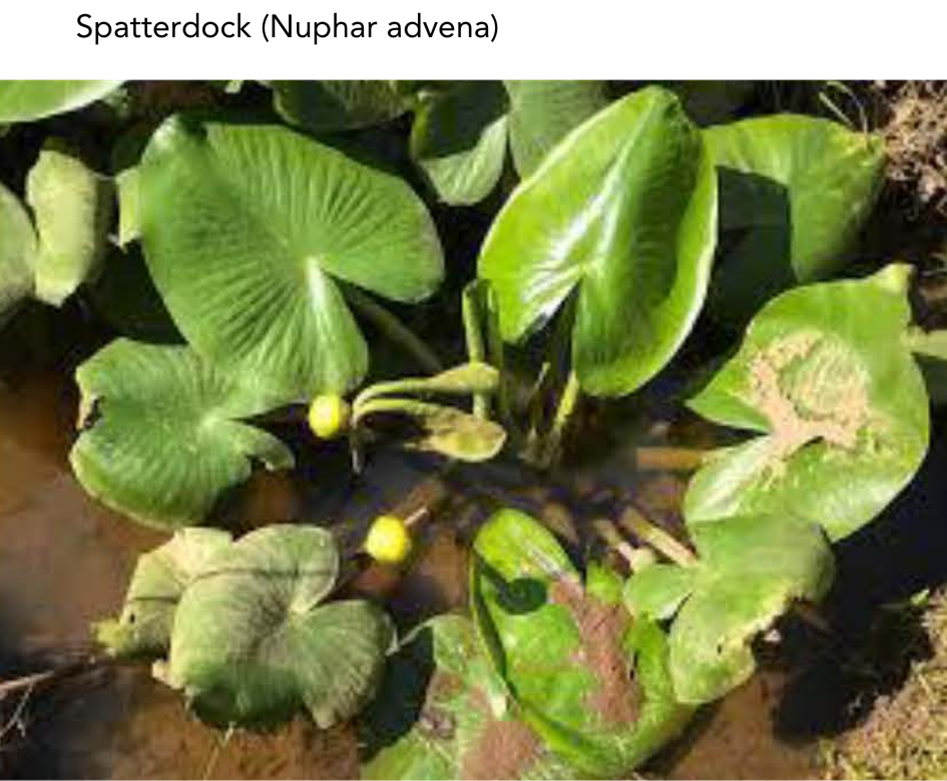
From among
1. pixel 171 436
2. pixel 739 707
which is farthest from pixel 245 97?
pixel 739 707

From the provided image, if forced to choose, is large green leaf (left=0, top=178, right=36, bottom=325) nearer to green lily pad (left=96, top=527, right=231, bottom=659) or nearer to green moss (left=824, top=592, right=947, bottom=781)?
green lily pad (left=96, top=527, right=231, bottom=659)

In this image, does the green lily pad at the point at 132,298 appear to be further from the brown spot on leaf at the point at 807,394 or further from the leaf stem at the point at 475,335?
the brown spot on leaf at the point at 807,394

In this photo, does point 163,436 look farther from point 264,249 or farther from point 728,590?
point 728,590

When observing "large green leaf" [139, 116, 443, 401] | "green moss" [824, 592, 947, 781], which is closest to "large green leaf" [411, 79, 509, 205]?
"large green leaf" [139, 116, 443, 401]

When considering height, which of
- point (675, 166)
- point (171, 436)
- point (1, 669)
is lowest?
point (1, 669)

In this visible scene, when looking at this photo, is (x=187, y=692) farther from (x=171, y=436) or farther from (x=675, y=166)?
(x=675, y=166)

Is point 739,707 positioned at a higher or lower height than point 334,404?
lower

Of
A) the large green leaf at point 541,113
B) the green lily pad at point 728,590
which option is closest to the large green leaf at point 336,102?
the large green leaf at point 541,113
